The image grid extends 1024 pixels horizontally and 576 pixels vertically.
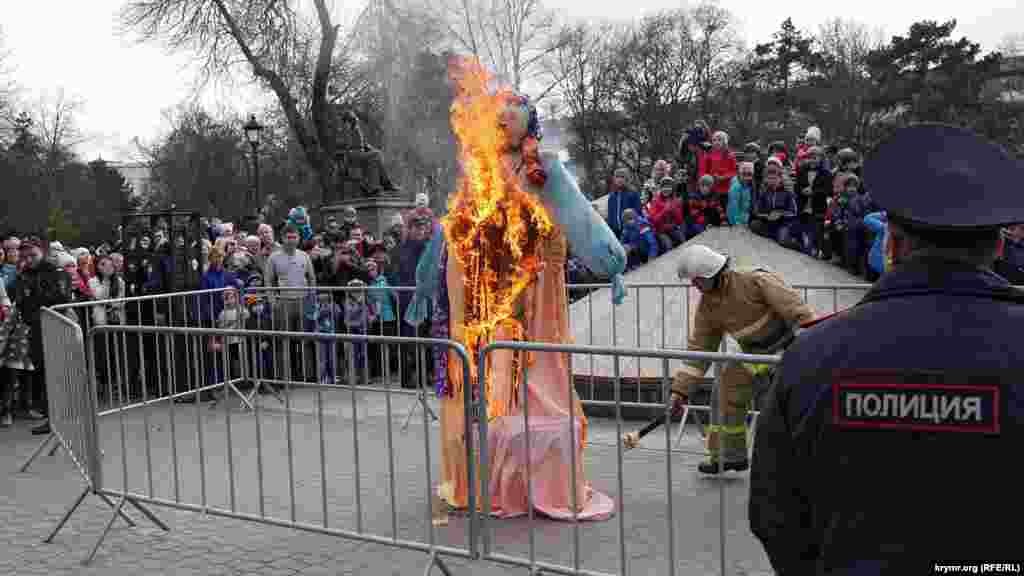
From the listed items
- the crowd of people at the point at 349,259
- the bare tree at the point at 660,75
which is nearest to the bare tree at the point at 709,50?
the bare tree at the point at 660,75

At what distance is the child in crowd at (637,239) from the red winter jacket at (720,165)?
3.56 feet

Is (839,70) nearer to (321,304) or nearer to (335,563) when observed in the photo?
(321,304)

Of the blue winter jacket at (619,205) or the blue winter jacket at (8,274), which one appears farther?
the blue winter jacket at (619,205)

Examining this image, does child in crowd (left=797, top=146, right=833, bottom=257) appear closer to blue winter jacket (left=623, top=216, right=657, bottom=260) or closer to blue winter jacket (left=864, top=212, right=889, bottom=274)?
blue winter jacket (left=864, top=212, right=889, bottom=274)

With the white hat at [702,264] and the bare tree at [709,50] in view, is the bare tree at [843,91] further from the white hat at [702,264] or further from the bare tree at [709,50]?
the white hat at [702,264]

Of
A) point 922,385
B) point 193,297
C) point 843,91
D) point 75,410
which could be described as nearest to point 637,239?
point 193,297

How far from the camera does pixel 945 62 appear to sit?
3528cm

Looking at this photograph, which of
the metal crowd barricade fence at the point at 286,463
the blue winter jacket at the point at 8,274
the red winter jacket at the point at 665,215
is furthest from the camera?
the red winter jacket at the point at 665,215

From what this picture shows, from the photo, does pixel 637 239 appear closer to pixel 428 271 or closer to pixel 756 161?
pixel 756 161

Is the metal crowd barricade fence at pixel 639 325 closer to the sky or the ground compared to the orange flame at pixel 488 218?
closer to the ground

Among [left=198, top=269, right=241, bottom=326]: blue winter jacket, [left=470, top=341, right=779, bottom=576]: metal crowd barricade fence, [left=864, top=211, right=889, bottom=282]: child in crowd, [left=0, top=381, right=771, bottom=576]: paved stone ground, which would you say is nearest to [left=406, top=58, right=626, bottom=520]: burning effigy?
[left=0, top=381, right=771, bottom=576]: paved stone ground

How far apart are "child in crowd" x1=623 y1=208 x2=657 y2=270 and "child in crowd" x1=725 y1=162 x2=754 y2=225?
3.57 feet

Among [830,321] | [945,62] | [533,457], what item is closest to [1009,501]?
[830,321]

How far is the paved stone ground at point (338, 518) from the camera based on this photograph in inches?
200
